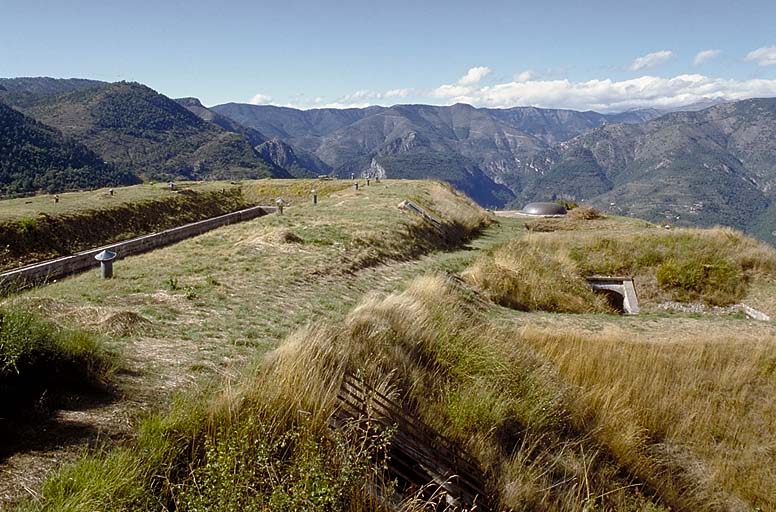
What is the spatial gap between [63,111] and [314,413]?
127006 millimetres

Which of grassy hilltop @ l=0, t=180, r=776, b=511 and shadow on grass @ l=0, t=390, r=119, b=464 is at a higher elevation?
shadow on grass @ l=0, t=390, r=119, b=464

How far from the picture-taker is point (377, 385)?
16.5 feet

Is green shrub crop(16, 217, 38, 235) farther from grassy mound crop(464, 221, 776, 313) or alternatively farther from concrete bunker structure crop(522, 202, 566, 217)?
concrete bunker structure crop(522, 202, 566, 217)

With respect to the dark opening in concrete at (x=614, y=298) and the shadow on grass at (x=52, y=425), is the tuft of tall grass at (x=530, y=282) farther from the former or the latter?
the shadow on grass at (x=52, y=425)

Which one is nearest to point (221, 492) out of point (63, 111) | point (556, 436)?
point (556, 436)

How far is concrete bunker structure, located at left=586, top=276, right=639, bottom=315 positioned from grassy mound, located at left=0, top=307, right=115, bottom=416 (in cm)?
1528

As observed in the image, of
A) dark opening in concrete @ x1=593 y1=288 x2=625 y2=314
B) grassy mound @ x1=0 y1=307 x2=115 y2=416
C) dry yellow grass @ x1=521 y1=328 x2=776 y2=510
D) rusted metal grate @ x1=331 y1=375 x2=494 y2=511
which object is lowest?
dark opening in concrete @ x1=593 y1=288 x2=625 y2=314

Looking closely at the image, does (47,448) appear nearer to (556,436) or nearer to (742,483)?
(556,436)

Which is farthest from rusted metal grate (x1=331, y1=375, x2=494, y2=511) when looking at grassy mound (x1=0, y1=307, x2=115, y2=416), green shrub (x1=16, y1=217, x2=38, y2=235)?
green shrub (x1=16, y1=217, x2=38, y2=235)

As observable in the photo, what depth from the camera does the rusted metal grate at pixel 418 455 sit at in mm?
3989

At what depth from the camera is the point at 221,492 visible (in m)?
2.94

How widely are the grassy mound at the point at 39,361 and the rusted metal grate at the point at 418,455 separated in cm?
199

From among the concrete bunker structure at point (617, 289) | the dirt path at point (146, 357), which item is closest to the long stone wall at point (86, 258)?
the dirt path at point (146, 357)

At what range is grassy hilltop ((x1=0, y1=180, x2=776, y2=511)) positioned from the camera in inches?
129
